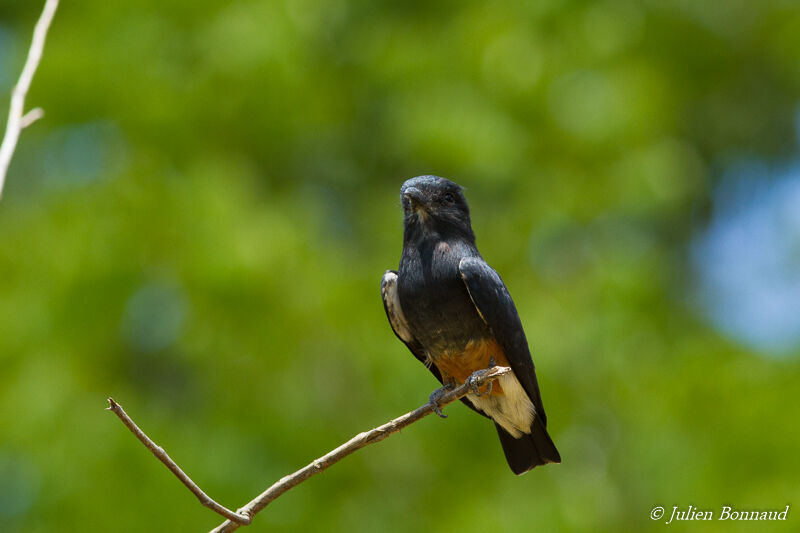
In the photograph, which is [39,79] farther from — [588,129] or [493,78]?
[588,129]

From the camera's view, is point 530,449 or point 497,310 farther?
point 530,449

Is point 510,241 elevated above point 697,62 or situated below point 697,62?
below

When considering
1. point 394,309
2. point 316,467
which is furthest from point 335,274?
point 316,467

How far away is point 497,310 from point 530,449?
2.73 ft

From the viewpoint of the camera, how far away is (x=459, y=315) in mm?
4055

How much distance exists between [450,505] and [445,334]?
2960 mm

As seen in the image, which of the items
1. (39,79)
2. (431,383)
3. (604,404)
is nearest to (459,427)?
(431,383)

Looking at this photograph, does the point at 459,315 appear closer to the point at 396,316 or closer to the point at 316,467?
the point at 396,316

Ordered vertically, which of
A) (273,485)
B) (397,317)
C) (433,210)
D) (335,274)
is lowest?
(273,485)

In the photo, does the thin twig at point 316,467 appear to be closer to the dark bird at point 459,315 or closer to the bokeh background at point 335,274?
the dark bird at point 459,315

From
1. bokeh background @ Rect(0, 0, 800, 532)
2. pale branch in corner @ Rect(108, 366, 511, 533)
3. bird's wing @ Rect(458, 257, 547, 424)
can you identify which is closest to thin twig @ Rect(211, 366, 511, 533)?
pale branch in corner @ Rect(108, 366, 511, 533)

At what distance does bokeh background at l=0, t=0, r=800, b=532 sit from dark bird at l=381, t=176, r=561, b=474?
1815 mm

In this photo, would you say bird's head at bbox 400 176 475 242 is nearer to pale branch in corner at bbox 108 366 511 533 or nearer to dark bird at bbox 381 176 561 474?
dark bird at bbox 381 176 561 474

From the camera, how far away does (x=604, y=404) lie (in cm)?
699
